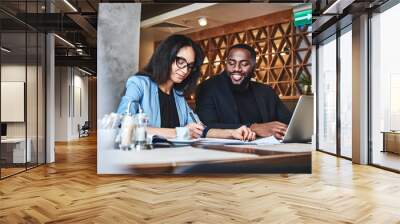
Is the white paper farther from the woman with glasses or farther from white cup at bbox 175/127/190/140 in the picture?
white cup at bbox 175/127/190/140

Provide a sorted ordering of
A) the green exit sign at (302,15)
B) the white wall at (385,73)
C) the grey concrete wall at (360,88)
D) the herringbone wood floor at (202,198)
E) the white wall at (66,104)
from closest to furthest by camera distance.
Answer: the herringbone wood floor at (202,198)
the green exit sign at (302,15)
the white wall at (385,73)
the grey concrete wall at (360,88)
the white wall at (66,104)

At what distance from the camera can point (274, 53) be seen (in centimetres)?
664

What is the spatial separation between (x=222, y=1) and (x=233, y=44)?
86cm

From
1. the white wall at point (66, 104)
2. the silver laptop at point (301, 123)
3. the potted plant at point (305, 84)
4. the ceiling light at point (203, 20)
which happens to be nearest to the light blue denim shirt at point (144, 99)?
the ceiling light at point (203, 20)

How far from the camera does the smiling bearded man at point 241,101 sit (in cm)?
641

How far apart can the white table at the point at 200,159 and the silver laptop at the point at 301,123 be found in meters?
0.11

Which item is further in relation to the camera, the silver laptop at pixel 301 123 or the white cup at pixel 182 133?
the silver laptop at pixel 301 123

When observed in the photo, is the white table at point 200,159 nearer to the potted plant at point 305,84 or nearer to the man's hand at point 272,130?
the man's hand at point 272,130

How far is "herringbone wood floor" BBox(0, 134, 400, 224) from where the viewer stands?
13.1 ft

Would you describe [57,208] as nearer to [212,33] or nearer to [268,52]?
[212,33]

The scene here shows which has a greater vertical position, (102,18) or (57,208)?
(102,18)

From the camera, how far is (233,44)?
21.6 feet

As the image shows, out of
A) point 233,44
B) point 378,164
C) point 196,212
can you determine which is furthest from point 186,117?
point 378,164

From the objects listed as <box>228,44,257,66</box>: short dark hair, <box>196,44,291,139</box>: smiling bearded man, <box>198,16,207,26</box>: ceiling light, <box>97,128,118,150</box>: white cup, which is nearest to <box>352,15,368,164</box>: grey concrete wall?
<box>196,44,291,139</box>: smiling bearded man
